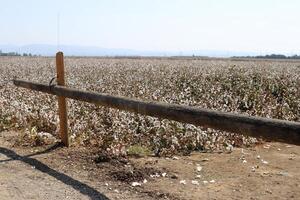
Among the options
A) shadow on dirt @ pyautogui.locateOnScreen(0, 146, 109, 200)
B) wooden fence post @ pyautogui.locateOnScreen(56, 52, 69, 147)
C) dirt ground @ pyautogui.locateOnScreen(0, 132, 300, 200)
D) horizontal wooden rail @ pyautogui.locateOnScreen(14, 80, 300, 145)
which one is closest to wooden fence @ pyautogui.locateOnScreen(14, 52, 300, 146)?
horizontal wooden rail @ pyautogui.locateOnScreen(14, 80, 300, 145)

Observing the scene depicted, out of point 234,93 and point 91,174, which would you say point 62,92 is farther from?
point 234,93

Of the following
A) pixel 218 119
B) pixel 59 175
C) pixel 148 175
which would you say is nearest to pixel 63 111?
pixel 59 175

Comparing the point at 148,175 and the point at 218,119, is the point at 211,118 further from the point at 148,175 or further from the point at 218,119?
the point at 148,175

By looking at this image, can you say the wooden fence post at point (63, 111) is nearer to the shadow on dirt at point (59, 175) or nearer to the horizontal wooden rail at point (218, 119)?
the shadow on dirt at point (59, 175)

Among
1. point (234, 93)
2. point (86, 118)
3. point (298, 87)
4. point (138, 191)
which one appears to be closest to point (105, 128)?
point (86, 118)

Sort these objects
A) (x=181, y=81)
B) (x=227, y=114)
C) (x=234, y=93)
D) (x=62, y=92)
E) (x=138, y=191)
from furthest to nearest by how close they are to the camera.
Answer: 1. (x=181, y=81)
2. (x=234, y=93)
3. (x=62, y=92)
4. (x=138, y=191)
5. (x=227, y=114)

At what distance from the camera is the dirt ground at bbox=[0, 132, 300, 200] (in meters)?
5.92

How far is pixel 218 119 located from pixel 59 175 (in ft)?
9.06

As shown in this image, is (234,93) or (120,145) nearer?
(120,145)

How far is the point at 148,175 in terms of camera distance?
662 centimetres

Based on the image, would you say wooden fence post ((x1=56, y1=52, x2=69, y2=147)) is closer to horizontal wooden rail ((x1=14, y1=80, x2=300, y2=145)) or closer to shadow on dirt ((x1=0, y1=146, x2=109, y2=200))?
shadow on dirt ((x1=0, y1=146, x2=109, y2=200))

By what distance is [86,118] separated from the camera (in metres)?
10.4

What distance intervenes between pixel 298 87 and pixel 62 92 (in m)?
10.8

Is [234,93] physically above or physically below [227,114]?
below
